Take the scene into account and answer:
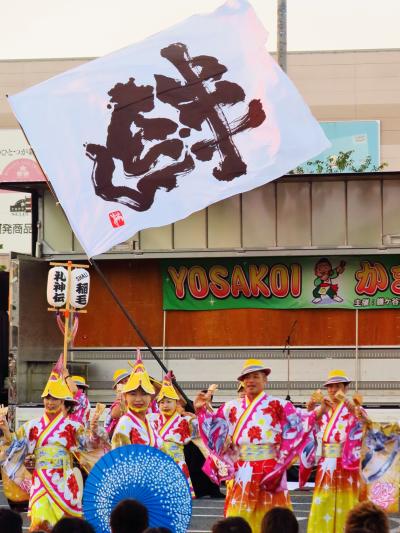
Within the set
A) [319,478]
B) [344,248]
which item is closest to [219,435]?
[319,478]

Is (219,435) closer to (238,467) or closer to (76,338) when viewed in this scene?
(238,467)

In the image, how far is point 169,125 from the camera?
15.6 meters

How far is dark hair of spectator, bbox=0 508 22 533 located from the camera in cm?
657

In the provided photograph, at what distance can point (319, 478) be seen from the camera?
12430 mm

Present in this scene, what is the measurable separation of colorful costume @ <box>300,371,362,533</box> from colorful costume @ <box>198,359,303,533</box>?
983mm

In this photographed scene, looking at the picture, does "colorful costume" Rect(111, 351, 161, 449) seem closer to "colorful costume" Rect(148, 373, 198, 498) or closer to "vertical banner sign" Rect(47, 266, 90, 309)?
"colorful costume" Rect(148, 373, 198, 498)

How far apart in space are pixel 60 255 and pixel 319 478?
957cm

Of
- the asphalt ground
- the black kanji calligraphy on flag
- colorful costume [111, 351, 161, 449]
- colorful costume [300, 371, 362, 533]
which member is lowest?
the asphalt ground

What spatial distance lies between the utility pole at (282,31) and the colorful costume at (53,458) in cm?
1174

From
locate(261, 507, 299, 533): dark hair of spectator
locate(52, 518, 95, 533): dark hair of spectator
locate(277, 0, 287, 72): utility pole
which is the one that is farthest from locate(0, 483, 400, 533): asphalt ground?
locate(277, 0, 287, 72): utility pole

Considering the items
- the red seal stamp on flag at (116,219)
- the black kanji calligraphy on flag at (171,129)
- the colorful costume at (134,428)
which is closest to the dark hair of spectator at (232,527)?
the colorful costume at (134,428)

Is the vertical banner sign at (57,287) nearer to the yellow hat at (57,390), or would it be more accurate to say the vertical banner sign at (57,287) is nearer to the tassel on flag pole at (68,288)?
the tassel on flag pole at (68,288)

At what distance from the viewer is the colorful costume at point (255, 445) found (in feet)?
34.2

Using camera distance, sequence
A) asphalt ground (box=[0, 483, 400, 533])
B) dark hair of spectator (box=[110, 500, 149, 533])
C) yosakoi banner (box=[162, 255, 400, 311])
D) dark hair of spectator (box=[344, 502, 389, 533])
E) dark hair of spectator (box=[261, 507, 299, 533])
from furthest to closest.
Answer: yosakoi banner (box=[162, 255, 400, 311]), asphalt ground (box=[0, 483, 400, 533]), dark hair of spectator (box=[110, 500, 149, 533]), dark hair of spectator (box=[261, 507, 299, 533]), dark hair of spectator (box=[344, 502, 389, 533])
